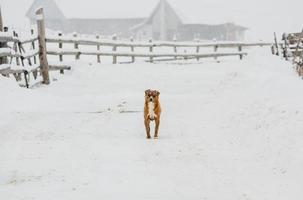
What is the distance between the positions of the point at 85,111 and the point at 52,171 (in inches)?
169

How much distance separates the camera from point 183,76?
54.7 feet

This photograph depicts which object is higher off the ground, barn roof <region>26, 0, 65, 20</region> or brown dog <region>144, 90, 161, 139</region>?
brown dog <region>144, 90, 161, 139</region>

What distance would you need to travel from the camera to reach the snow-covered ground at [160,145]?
5.26 metres

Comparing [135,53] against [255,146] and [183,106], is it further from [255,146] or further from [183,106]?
[255,146]

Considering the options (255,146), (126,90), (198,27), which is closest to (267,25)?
(198,27)

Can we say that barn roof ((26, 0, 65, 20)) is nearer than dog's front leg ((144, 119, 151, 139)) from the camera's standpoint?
No

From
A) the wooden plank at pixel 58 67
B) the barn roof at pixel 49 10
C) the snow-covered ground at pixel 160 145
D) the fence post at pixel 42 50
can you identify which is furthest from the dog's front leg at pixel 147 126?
the barn roof at pixel 49 10

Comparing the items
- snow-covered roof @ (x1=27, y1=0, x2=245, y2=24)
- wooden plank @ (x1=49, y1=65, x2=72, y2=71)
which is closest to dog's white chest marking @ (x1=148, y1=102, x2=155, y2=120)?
wooden plank @ (x1=49, y1=65, x2=72, y2=71)

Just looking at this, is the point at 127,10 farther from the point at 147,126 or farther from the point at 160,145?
the point at 160,145

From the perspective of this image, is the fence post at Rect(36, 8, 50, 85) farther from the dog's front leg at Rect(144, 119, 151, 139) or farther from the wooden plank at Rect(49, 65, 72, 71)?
the dog's front leg at Rect(144, 119, 151, 139)

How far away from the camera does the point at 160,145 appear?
7199mm

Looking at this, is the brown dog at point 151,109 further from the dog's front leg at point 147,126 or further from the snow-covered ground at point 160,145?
the snow-covered ground at point 160,145

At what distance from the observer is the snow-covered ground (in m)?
5.26

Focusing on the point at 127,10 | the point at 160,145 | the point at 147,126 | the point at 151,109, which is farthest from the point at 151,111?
the point at 127,10
